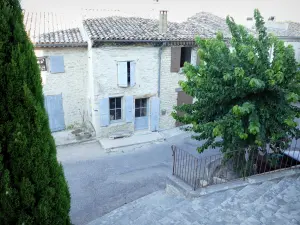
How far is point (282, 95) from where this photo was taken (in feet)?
22.6

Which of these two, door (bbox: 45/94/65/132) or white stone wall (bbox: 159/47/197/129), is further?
white stone wall (bbox: 159/47/197/129)

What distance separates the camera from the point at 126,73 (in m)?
13.1

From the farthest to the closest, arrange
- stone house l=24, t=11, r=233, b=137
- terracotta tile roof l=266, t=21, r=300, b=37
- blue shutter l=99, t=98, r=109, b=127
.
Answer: terracotta tile roof l=266, t=21, r=300, b=37, blue shutter l=99, t=98, r=109, b=127, stone house l=24, t=11, r=233, b=137

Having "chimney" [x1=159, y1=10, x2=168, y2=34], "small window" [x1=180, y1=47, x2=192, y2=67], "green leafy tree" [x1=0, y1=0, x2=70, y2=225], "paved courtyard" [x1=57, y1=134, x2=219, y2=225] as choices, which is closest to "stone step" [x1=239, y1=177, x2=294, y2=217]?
"green leafy tree" [x1=0, y1=0, x2=70, y2=225]

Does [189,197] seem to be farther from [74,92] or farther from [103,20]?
[103,20]

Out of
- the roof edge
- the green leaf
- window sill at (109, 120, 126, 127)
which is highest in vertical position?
the roof edge

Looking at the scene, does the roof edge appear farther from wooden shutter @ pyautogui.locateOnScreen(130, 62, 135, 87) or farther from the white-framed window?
wooden shutter @ pyautogui.locateOnScreen(130, 62, 135, 87)

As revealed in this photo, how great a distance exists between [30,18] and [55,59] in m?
4.21

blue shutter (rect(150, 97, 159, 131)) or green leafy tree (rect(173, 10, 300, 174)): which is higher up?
green leafy tree (rect(173, 10, 300, 174))

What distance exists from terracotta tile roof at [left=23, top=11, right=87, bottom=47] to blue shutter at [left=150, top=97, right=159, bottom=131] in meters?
4.49

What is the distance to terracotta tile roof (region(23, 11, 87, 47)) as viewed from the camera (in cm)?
1217

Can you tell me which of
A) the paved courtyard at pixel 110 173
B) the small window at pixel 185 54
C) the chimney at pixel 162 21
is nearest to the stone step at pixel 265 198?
the paved courtyard at pixel 110 173

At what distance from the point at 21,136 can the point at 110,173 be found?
7490 mm

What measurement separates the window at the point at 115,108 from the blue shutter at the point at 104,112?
1.50 feet
